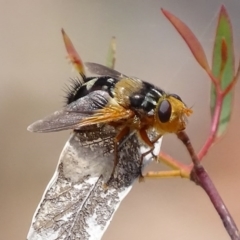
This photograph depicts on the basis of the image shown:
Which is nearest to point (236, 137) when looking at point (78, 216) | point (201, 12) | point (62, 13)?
point (201, 12)

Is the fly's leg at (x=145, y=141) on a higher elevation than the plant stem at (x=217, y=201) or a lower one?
higher

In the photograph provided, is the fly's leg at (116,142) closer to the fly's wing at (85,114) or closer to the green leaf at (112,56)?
the fly's wing at (85,114)

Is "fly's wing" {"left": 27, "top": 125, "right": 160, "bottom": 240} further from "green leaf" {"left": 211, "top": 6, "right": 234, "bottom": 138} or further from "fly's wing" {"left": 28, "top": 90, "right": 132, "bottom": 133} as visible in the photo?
"green leaf" {"left": 211, "top": 6, "right": 234, "bottom": 138}

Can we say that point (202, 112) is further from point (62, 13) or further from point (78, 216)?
point (78, 216)

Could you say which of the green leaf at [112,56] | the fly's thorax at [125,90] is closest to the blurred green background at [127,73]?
the green leaf at [112,56]

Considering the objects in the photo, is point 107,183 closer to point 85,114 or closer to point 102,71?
point 85,114

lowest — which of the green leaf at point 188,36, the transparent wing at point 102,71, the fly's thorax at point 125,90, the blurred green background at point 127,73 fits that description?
the blurred green background at point 127,73

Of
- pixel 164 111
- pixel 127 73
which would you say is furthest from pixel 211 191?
pixel 127 73
